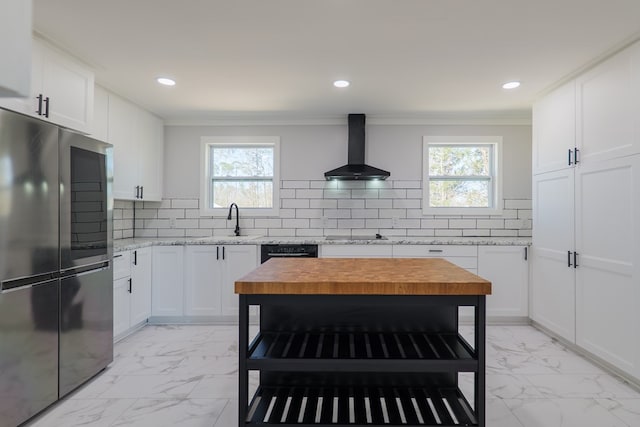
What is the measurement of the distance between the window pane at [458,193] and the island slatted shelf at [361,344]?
2414mm

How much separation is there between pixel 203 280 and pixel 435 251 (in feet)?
8.33

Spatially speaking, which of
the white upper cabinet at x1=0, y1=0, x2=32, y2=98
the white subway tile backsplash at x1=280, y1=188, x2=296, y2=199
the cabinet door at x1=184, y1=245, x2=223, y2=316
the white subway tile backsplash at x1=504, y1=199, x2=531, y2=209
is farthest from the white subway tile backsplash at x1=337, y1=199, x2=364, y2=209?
the white upper cabinet at x1=0, y1=0, x2=32, y2=98

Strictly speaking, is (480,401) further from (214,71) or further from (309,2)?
(214,71)

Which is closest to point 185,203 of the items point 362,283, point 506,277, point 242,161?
point 242,161

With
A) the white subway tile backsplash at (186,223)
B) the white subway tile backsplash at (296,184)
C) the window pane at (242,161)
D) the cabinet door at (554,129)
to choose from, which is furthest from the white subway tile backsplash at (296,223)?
the cabinet door at (554,129)

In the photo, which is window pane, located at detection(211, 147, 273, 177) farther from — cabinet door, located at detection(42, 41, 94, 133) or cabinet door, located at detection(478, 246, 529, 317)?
cabinet door, located at detection(478, 246, 529, 317)

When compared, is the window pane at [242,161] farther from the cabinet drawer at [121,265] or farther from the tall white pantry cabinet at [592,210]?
the tall white pantry cabinet at [592,210]

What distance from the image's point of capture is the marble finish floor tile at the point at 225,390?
2061 mm

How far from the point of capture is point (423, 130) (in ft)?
14.2

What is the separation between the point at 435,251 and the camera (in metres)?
3.73

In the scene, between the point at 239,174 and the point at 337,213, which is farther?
the point at 239,174

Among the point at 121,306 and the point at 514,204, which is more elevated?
the point at 514,204

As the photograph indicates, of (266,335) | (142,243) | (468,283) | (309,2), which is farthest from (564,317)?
(142,243)

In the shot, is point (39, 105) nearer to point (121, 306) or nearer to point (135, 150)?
point (135, 150)
